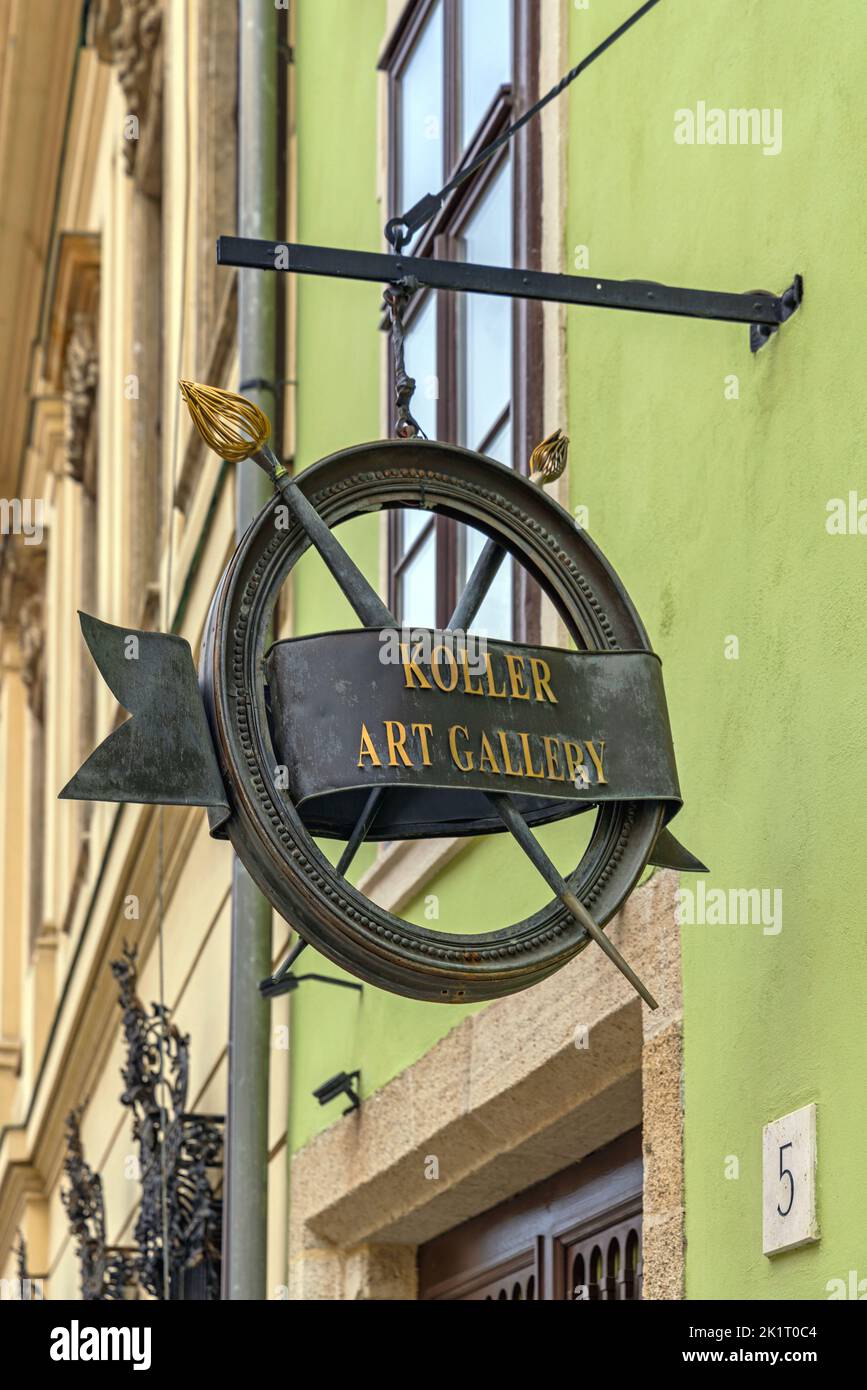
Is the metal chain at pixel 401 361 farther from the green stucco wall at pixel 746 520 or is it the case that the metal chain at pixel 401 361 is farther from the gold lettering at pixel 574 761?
the green stucco wall at pixel 746 520

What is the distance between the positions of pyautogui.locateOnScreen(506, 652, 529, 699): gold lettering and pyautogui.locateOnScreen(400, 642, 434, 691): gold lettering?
0.51 ft

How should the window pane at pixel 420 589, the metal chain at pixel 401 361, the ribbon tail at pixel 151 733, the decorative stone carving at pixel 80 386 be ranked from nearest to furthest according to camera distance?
the ribbon tail at pixel 151 733 < the metal chain at pixel 401 361 < the window pane at pixel 420 589 < the decorative stone carving at pixel 80 386

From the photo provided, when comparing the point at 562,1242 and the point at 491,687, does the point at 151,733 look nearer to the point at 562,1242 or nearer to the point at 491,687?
the point at 491,687

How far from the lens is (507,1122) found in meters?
5.93

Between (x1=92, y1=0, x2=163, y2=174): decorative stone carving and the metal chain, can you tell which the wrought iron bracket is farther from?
(x1=92, y1=0, x2=163, y2=174): decorative stone carving

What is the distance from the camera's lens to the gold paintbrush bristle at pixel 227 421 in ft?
12.6

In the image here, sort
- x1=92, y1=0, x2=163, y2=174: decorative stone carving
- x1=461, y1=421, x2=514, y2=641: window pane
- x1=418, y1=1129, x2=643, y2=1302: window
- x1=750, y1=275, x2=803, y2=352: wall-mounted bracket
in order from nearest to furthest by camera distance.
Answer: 1. x1=750, y1=275, x2=803, y2=352: wall-mounted bracket
2. x1=418, y1=1129, x2=643, y2=1302: window
3. x1=461, y1=421, x2=514, y2=641: window pane
4. x1=92, y1=0, x2=163, y2=174: decorative stone carving

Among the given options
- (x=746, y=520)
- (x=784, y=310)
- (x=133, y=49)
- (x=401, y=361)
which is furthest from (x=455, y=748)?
(x=133, y=49)

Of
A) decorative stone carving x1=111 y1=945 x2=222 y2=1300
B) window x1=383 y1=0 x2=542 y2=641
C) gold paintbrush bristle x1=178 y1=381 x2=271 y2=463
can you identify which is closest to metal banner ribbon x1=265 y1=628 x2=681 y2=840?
gold paintbrush bristle x1=178 y1=381 x2=271 y2=463

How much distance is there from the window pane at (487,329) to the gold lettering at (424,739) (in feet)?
9.16

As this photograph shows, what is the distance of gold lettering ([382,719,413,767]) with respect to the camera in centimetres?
365

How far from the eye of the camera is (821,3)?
4.42 meters

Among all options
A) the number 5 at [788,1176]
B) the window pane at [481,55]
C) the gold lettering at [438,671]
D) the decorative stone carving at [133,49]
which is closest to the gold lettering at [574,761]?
the gold lettering at [438,671]
